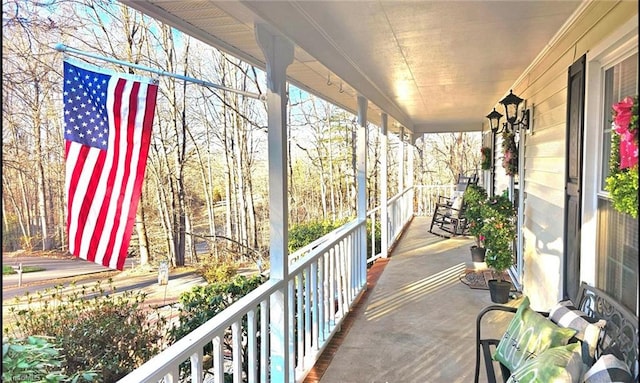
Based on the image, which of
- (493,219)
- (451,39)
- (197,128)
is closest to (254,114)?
(197,128)

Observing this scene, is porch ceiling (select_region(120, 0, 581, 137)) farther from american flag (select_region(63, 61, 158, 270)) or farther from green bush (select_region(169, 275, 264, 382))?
green bush (select_region(169, 275, 264, 382))

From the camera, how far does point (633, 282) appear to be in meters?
1.86

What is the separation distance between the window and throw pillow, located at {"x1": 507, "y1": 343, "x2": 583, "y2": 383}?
429mm

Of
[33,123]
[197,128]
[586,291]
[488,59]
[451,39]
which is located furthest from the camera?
[197,128]

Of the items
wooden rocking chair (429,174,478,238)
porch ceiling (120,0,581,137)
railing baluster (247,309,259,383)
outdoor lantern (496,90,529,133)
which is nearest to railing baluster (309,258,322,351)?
railing baluster (247,309,259,383)

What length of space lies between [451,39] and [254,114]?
25.9 feet

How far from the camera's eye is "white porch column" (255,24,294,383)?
8.32 feet

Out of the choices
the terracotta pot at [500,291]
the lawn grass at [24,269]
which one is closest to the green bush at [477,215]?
the terracotta pot at [500,291]

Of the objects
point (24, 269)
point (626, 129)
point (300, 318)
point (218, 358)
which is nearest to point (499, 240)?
point (300, 318)

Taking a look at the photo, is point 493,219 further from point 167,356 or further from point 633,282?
point 167,356

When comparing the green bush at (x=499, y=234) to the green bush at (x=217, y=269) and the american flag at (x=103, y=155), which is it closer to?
the american flag at (x=103, y=155)

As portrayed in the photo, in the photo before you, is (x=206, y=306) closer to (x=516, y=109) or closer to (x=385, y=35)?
(x=385, y=35)

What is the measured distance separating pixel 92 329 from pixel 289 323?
2094 millimetres

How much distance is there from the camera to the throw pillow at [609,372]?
4.82 ft
